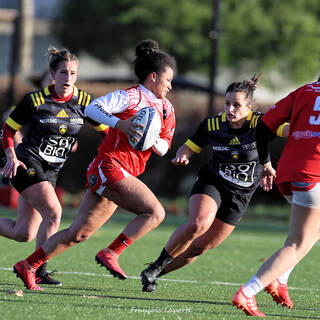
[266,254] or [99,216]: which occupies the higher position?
[99,216]

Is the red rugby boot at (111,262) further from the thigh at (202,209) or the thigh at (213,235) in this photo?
the thigh at (213,235)

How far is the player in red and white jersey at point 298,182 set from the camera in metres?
5.94

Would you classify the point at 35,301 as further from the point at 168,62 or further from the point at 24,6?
the point at 24,6

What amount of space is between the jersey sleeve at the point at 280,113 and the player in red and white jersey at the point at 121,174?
1.09 m

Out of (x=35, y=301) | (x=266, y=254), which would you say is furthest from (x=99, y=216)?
(x=266, y=254)

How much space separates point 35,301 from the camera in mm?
6363

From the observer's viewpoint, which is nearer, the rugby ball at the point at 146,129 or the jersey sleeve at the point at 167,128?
the rugby ball at the point at 146,129

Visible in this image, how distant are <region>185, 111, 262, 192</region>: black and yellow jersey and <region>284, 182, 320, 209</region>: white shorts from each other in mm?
1390

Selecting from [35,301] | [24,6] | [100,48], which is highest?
[35,301]

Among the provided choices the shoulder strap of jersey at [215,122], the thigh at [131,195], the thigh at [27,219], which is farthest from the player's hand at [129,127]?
the thigh at [27,219]

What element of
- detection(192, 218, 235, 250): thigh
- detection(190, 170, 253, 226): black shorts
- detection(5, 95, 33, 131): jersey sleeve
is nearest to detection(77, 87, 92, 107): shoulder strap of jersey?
detection(5, 95, 33, 131): jersey sleeve

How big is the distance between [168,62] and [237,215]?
1.42m

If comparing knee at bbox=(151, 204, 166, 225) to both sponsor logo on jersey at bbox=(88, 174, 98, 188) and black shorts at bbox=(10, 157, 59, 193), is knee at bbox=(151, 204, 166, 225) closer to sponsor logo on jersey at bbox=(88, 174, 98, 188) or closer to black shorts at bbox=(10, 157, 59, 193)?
sponsor logo on jersey at bbox=(88, 174, 98, 188)

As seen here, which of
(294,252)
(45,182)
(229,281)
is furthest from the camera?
(229,281)
